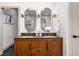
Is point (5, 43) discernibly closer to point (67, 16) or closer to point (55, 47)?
Result: point (55, 47)

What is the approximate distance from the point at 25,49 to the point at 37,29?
0.71 m

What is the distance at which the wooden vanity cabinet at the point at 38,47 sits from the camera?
2.38 metres

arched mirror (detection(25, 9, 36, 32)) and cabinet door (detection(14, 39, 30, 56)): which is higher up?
arched mirror (detection(25, 9, 36, 32))

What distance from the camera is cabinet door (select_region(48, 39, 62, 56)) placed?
2.38 meters

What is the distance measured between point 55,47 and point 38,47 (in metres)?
0.30

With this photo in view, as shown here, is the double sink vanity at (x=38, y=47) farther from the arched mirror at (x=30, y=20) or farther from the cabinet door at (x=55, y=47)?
the arched mirror at (x=30, y=20)

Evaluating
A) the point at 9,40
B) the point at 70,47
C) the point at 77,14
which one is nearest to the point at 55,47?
the point at 70,47

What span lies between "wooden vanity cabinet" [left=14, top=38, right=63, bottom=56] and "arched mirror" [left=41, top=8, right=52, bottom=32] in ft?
1.89

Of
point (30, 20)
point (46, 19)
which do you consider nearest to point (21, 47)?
point (30, 20)

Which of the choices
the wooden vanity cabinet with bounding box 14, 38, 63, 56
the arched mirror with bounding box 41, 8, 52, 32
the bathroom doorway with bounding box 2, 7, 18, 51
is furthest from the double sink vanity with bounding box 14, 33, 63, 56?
the bathroom doorway with bounding box 2, 7, 18, 51

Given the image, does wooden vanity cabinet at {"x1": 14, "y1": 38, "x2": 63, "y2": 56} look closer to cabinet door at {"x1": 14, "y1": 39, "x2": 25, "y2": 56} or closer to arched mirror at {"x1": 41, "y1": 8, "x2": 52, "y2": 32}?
cabinet door at {"x1": 14, "y1": 39, "x2": 25, "y2": 56}

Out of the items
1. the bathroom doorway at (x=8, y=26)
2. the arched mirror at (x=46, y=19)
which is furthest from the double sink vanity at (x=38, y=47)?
the bathroom doorway at (x=8, y=26)

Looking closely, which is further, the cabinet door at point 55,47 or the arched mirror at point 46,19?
the arched mirror at point 46,19

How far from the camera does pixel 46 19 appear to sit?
297 cm
